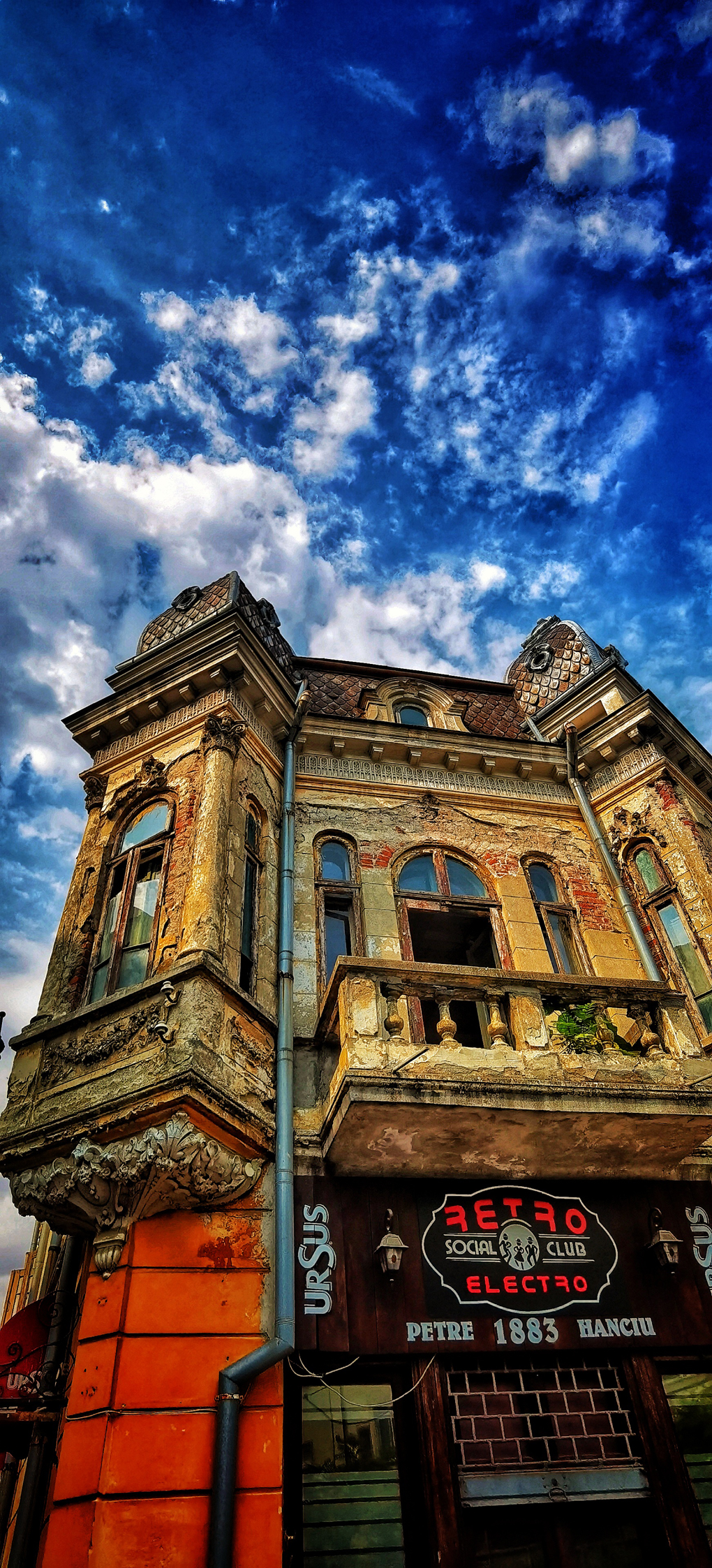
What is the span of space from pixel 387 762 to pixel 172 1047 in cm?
652

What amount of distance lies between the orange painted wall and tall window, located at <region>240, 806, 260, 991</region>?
2.55 metres

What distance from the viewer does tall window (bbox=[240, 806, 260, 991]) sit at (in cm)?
951

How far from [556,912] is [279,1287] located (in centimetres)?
616

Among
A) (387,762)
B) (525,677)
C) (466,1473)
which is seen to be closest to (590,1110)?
(466,1473)

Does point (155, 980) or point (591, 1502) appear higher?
point (155, 980)

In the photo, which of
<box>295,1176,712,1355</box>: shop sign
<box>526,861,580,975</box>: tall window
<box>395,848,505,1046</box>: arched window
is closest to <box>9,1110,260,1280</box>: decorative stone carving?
<box>295,1176,712,1355</box>: shop sign

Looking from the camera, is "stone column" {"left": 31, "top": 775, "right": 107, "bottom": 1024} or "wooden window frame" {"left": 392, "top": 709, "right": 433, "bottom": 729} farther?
"wooden window frame" {"left": 392, "top": 709, "right": 433, "bottom": 729}

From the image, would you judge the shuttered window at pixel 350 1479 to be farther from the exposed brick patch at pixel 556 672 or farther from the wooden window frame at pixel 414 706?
the exposed brick patch at pixel 556 672

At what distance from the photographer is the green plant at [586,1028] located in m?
8.49

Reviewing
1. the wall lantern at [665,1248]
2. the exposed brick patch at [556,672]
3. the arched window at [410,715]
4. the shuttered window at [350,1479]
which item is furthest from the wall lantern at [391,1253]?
the exposed brick patch at [556,672]

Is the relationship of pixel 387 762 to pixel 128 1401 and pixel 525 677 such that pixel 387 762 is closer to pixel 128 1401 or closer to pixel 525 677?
pixel 525 677

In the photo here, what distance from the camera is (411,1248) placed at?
807cm

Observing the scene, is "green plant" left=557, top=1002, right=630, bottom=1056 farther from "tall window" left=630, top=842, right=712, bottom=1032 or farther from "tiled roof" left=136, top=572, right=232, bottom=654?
"tiled roof" left=136, top=572, right=232, bottom=654

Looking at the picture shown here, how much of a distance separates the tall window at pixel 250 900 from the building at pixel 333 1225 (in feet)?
0.14
